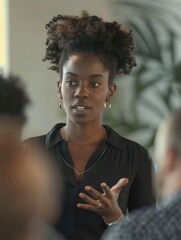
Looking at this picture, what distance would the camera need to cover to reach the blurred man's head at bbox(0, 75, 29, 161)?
1038 mm

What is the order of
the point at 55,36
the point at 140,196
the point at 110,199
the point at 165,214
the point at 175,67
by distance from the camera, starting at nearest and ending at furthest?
1. the point at 165,214
2. the point at 110,199
3. the point at 140,196
4. the point at 55,36
5. the point at 175,67

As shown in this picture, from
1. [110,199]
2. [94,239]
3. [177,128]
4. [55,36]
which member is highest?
[55,36]

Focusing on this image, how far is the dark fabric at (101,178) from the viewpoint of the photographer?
2158mm

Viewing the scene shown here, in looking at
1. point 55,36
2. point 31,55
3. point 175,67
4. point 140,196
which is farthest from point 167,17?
point 140,196

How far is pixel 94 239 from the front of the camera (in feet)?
7.07

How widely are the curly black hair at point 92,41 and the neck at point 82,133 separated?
207mm

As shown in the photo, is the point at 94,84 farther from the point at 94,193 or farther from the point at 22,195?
the point at 22,195

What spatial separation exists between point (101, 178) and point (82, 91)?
329mm

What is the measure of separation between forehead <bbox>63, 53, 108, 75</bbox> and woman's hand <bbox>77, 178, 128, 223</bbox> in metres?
0.46

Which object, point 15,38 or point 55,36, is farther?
point 15,38

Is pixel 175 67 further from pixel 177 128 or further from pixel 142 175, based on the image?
pixel 177 128

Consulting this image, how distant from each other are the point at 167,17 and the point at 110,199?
2.18 meters

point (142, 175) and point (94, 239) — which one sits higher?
point (142, 175)

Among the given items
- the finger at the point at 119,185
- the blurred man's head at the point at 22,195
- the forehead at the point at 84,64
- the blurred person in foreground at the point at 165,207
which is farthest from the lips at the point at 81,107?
the blurred man's head at the point at 22,195
